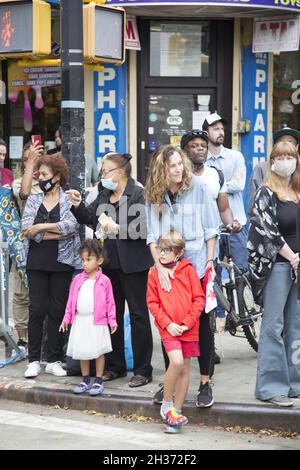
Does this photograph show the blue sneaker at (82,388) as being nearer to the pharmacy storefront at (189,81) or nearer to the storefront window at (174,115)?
the pharmacy storefront at (189,81)

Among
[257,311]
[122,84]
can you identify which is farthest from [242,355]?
[122,84]

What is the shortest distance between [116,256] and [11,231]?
1432 mm

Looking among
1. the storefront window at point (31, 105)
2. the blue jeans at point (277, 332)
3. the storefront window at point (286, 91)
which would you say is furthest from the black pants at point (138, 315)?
the storefront window at point (286, 91)

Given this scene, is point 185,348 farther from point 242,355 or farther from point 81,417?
point 242,355

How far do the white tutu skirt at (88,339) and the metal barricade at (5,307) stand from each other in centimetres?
111

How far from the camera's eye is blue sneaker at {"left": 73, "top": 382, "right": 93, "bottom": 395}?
281 inches

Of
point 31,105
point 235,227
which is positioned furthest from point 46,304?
point 31,105

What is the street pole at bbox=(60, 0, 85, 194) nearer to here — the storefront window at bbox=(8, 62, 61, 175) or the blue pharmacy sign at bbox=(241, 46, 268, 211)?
the storefront window at bbox=(8, 62, 61, 175)

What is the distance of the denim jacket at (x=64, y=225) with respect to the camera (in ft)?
25.2

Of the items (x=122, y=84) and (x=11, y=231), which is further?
(x=122, y=84)

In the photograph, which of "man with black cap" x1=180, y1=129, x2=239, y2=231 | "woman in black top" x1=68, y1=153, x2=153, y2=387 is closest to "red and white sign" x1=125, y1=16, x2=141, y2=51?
"man with black cap" x1=180, y1=129, x2=239, y2=231

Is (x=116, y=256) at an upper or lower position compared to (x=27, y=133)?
lower

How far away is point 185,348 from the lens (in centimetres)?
656

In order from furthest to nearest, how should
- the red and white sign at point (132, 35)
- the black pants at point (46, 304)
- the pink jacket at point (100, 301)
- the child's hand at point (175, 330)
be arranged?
the red and white sign at point (132, 35), the black pants at point (46, 304), the pink jacket at point (100, 301), the child's hand at point (175, 330)
